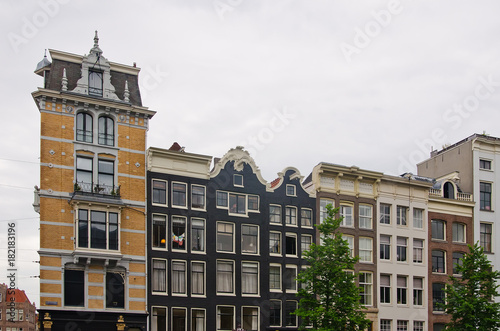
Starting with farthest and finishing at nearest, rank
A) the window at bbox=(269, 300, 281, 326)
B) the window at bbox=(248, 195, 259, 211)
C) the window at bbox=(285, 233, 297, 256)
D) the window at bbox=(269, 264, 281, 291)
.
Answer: the window at bbox=(285, 233, 297, 256)
the window at bbox=(248, 195, 259, 211)
the window at bbox=(269, 264, 281, 291)
the window at bbox=(269, 300, 281, 326)

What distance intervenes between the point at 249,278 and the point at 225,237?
143 inches

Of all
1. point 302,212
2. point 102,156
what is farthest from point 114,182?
point 302,212

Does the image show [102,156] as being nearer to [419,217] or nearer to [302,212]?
[302,212]

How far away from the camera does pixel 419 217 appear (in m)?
60.2

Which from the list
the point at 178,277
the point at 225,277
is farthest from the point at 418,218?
the point at 178,277

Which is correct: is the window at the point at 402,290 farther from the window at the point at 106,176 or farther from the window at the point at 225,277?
the window at the point at 106,176

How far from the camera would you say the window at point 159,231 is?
48.9 metres

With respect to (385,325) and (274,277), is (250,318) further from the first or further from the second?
(385,325)

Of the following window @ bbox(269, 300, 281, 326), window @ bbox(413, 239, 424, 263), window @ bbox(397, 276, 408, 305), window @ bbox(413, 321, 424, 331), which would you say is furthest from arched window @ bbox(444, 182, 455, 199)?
window @ bbox(269, 300, 281, 326)

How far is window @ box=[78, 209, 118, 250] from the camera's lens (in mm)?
45500

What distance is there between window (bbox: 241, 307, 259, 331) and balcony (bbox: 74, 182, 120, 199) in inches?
515

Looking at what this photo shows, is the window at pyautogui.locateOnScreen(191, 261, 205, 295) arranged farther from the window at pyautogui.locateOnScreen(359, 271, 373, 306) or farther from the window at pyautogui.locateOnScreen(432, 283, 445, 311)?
the window at pyautogui.locateOnScreen(432, 283, 445, 311)

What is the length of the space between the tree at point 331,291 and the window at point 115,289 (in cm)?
1187

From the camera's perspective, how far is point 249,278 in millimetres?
52188
